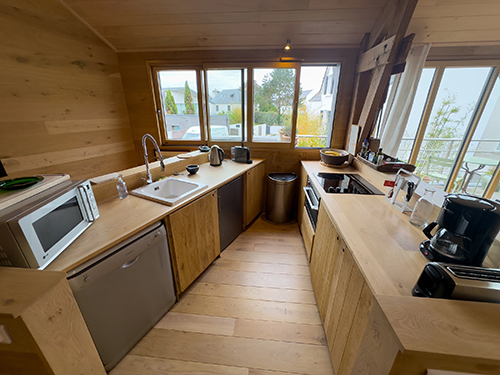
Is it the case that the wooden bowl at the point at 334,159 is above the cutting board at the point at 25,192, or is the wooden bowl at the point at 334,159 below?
below

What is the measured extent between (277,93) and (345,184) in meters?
1.58

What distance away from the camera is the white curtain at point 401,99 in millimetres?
2061

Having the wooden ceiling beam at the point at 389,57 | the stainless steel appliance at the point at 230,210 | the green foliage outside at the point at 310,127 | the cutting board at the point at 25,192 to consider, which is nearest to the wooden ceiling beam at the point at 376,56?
the wooden ceiling beam at the point at 389,57

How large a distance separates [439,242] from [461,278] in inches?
10.4

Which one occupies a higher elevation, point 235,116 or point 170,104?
point 170,104

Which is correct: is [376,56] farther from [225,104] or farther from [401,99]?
[225,104]

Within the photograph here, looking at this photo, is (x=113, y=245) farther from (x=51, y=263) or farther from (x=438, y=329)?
(x=438, y=329)

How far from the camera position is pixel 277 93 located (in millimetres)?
2623

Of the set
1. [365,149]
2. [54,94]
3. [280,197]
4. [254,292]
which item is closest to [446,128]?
[365,149]

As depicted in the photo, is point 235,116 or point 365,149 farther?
point 235,116

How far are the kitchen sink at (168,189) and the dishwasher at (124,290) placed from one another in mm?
434

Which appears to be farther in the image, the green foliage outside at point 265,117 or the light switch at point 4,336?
the green foliage outside at point 265,117

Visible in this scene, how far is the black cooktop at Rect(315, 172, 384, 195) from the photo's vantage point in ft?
5.52

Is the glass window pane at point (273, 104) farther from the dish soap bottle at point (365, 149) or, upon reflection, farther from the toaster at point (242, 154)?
the dish soap bottle at point (365, 149)
